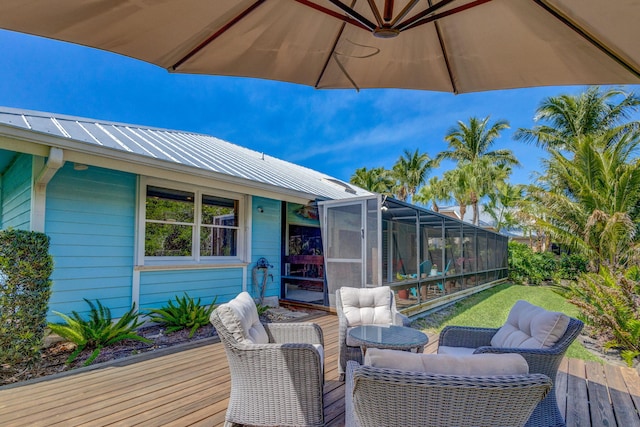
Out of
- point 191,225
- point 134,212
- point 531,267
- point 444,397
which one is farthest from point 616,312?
point 531,267

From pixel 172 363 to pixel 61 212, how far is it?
2732mm

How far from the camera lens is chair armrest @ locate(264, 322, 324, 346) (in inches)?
126

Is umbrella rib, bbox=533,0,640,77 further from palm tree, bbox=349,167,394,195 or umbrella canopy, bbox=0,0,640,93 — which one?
palm tree, bbox=349,167,394,195

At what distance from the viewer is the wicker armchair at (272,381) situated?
8.20ft

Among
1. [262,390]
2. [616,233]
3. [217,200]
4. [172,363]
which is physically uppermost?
[217,200]

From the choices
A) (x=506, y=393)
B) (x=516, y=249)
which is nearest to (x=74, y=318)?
(x=506, y=393)

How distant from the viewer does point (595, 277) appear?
20.6 ft

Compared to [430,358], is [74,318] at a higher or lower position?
lower

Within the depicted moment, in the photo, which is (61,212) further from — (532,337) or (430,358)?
(532,337)

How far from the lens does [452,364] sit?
1.60 m

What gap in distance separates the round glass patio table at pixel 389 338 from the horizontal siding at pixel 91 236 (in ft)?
12.9

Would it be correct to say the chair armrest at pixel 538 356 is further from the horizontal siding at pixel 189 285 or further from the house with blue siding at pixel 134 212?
the horizontal siding at pixel 189 285

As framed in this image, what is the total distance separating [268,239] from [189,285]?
6.96ft

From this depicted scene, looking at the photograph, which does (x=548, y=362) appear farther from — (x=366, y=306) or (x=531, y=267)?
(x=531, y=267)
